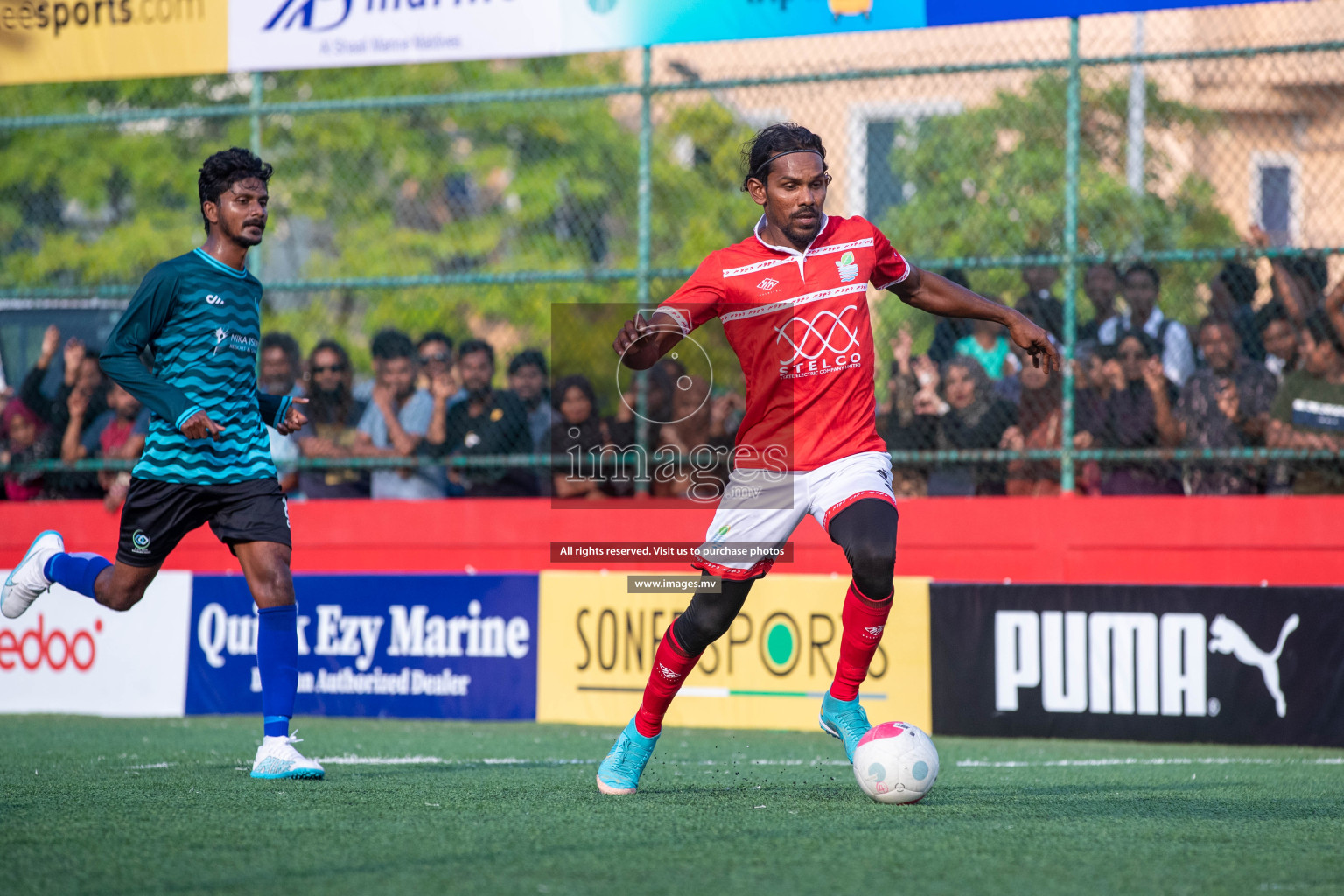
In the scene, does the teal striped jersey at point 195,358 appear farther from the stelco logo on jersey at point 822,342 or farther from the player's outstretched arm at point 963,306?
the player's outstretched arm at point 963,306

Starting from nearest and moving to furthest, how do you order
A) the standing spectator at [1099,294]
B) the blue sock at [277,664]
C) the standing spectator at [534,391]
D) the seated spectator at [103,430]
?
the blue sock at [277,664]
the standing spectator at [1099,294]
the standing spectator at [534,391]
the seated spectator at [103,430]

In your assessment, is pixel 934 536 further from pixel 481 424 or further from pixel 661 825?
pixel 661 825

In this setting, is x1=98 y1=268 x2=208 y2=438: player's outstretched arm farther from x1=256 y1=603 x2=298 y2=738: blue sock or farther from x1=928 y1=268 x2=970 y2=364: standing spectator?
x1=928 y1=268 x2=970 y2=364: standing spectator

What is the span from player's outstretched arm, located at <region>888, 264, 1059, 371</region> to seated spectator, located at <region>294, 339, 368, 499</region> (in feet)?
18.1

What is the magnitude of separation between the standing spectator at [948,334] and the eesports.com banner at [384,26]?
1.55m

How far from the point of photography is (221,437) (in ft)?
20.3

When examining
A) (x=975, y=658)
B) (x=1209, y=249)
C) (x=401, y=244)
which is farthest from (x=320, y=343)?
(x=401, y=244)

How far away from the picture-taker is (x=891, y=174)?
1263cm

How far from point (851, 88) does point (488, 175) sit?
16.6 metres

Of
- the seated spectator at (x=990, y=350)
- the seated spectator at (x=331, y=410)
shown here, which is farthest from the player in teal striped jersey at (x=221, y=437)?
the seated spectator at (x=990, y=350)

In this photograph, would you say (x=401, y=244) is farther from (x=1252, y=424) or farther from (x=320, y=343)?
(x=1252, y=424)

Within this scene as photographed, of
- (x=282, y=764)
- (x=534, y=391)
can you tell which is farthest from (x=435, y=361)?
(x=282, y=764)

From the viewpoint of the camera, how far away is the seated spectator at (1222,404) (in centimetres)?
897

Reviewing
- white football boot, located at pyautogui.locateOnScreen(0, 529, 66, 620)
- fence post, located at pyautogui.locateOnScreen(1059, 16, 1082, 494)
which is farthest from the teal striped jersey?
fence post, located at pyautogui.locateOnScreen(1059, 16, 1082, 494)
